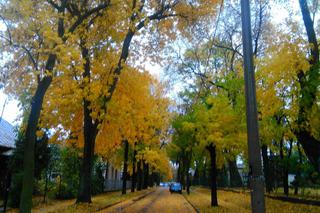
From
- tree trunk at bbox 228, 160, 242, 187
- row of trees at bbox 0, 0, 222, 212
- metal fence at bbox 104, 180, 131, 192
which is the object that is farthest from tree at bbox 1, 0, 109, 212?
tree trunk at bbox 228, 160, 242, 187

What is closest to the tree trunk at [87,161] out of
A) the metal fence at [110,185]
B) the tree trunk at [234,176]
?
the metal fence at [110,185]

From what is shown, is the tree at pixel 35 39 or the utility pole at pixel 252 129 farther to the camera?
the tree at pixel 35 39

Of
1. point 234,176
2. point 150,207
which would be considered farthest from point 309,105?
point 234,176

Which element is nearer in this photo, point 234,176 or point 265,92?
point 265,92

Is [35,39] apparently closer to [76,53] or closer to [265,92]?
[76,53]

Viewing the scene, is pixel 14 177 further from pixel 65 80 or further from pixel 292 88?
pixel 292 88

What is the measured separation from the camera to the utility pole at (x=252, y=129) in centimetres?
535

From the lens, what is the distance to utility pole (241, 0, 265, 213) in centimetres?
535

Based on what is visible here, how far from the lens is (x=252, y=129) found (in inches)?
225

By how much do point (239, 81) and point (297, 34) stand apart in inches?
243

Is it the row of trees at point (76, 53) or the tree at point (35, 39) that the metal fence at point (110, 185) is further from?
the tree at point (35, 39)

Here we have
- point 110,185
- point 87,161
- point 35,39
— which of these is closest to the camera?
point 35,39

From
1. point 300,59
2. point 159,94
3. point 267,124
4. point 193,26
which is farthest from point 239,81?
point 159,94

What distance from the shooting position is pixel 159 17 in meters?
17.3
